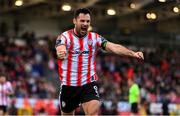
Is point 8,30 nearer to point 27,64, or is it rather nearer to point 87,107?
point 27,64

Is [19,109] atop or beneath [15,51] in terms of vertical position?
beneath

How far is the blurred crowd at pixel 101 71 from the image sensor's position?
94.6 feet

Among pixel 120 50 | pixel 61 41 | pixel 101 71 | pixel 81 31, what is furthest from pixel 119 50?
pixel 101 71

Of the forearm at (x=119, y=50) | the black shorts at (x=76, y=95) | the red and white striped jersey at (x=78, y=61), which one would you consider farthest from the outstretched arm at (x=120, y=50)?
the black shorts at (x=76, y=95)

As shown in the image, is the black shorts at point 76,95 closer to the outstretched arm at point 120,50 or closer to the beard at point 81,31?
the outstretched arm at point 120,50

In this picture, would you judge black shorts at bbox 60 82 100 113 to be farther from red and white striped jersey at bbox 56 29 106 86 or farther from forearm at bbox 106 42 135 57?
forearm at bbox 106 42 135 57

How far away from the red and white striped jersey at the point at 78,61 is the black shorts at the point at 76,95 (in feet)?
0.27

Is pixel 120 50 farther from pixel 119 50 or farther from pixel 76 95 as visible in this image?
pixel 76 95

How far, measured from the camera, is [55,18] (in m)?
36.8

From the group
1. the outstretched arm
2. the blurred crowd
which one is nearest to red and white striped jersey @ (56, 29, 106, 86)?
the outstretched arm

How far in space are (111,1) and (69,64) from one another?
18.6 meters

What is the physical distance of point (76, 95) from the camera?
923cm

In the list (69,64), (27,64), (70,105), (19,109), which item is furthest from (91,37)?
(27,64)

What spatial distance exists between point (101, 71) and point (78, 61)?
24.3 meters
